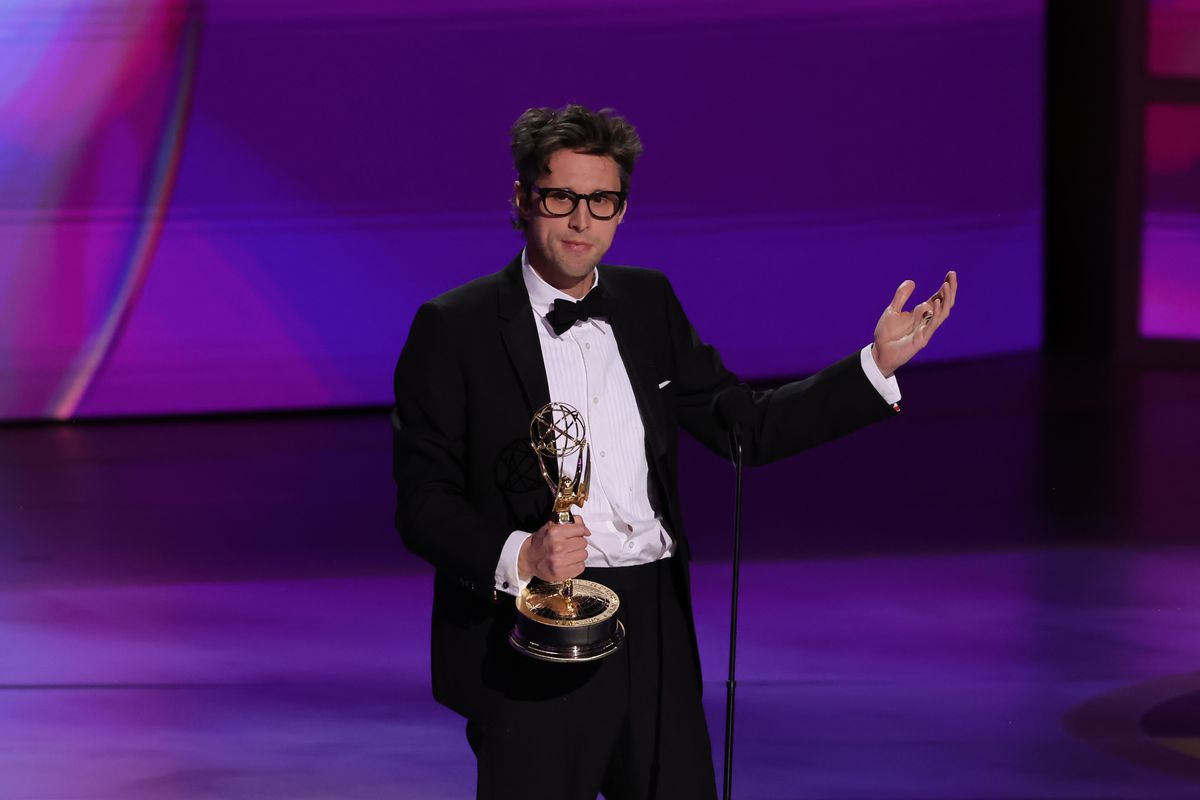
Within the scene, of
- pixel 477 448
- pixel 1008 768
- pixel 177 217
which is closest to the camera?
pixel 477 448

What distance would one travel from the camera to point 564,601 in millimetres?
2418

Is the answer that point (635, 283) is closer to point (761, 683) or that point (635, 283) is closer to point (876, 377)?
point (876, 377)

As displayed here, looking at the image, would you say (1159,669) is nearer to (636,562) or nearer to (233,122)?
(636,562)

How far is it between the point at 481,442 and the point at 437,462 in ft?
0.26

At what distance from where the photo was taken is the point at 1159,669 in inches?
192

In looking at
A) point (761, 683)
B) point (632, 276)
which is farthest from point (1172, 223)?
point (632, 276)

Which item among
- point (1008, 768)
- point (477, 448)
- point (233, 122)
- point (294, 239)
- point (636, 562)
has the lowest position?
point (1008, 768)

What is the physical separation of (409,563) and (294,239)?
334cm

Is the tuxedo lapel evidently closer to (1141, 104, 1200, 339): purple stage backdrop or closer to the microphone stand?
the microphone stand

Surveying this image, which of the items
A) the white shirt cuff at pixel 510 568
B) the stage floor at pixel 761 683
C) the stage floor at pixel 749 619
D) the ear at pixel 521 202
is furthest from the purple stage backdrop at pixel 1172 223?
the white shirt cuff at pixel 510 568

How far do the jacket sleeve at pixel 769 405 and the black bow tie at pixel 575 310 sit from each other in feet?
0.53

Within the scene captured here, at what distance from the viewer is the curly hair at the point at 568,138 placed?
2.49m

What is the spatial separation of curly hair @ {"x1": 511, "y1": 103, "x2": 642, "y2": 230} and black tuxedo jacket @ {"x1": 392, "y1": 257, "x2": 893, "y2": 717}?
201 millimetres

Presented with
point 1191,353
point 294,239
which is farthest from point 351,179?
point 1191,353
